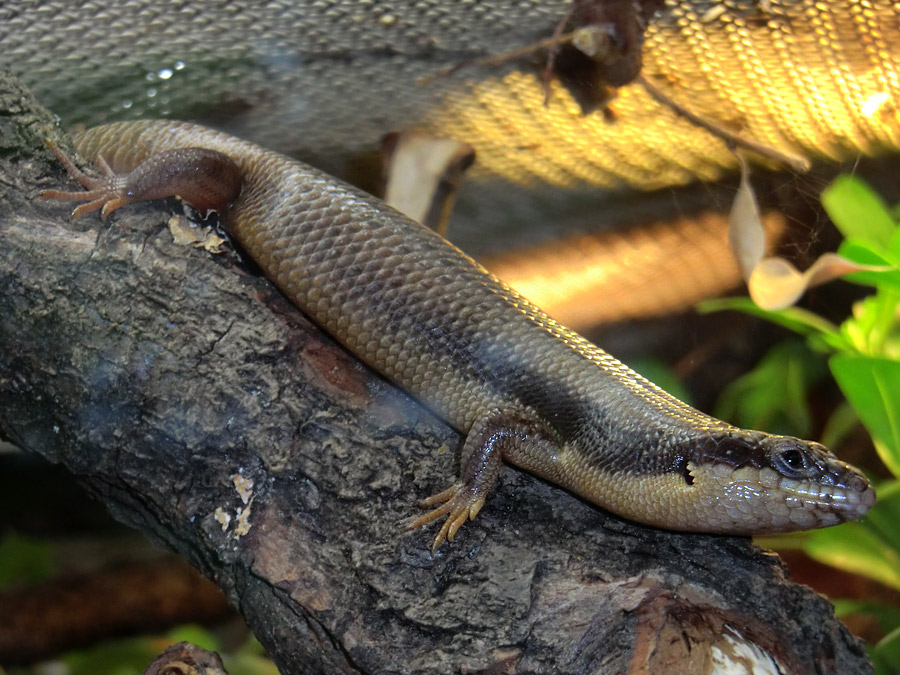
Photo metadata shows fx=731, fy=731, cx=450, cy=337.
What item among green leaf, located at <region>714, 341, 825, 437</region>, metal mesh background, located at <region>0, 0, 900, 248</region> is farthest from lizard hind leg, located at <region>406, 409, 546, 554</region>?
metal mesh background, located at <region>0, 0, 900, 248</region>

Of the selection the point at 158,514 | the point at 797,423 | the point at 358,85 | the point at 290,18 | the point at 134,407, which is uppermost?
the point at 290,18

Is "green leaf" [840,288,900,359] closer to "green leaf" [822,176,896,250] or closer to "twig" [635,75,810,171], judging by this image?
"green leaf" [822,176,896,250]

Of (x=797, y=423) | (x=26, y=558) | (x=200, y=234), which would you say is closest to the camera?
(x=200, y=234)

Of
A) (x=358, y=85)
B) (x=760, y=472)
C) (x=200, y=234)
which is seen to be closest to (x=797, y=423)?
(x=760, y=472)

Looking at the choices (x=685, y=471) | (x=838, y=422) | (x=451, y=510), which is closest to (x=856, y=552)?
(x=838, y=422)

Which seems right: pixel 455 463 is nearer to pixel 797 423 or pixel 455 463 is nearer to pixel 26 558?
pixel 797 423

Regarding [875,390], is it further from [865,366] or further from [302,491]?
[302,491]

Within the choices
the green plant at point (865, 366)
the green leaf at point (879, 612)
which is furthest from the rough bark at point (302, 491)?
the green leaf at point (879, 612)
